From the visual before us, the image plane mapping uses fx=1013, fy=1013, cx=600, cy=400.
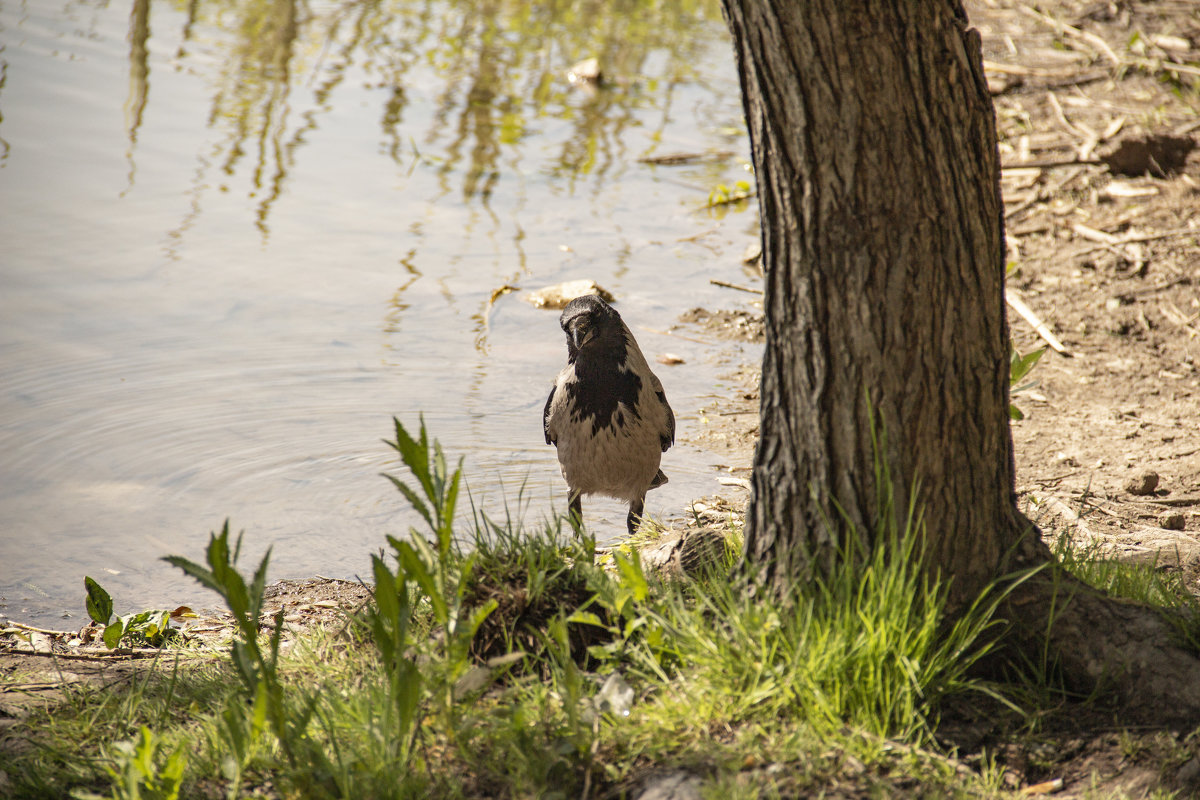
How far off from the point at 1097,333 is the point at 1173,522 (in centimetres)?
237

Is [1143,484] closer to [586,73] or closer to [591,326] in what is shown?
[591,326]

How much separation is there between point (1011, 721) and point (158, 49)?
11999 mm

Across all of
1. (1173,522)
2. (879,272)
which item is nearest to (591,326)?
(879,272)

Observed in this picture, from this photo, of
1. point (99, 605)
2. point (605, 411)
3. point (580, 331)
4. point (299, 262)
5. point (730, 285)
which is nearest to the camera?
point (99, 605)

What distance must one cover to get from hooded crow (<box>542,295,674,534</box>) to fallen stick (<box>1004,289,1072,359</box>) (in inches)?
106

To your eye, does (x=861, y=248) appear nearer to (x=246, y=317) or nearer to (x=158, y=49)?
(x=246, y=317)

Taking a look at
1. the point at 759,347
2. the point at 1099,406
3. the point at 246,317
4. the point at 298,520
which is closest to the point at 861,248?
the point at 298,520

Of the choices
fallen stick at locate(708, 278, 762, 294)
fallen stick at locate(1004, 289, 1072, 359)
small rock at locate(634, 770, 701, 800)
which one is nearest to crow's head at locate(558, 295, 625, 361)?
small rock at locate(634, 770, 701, 800)

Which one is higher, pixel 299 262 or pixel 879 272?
pixel 879 272

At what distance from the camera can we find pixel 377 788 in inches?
91.7

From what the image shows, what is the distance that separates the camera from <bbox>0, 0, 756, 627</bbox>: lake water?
16.8 feet

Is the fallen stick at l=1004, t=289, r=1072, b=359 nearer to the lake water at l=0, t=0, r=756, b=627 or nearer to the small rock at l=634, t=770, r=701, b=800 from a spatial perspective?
the lake water at l=0, t=0, r=756, b=627

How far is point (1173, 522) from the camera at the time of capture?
14.3 feet

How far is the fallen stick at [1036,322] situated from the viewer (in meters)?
6.23
